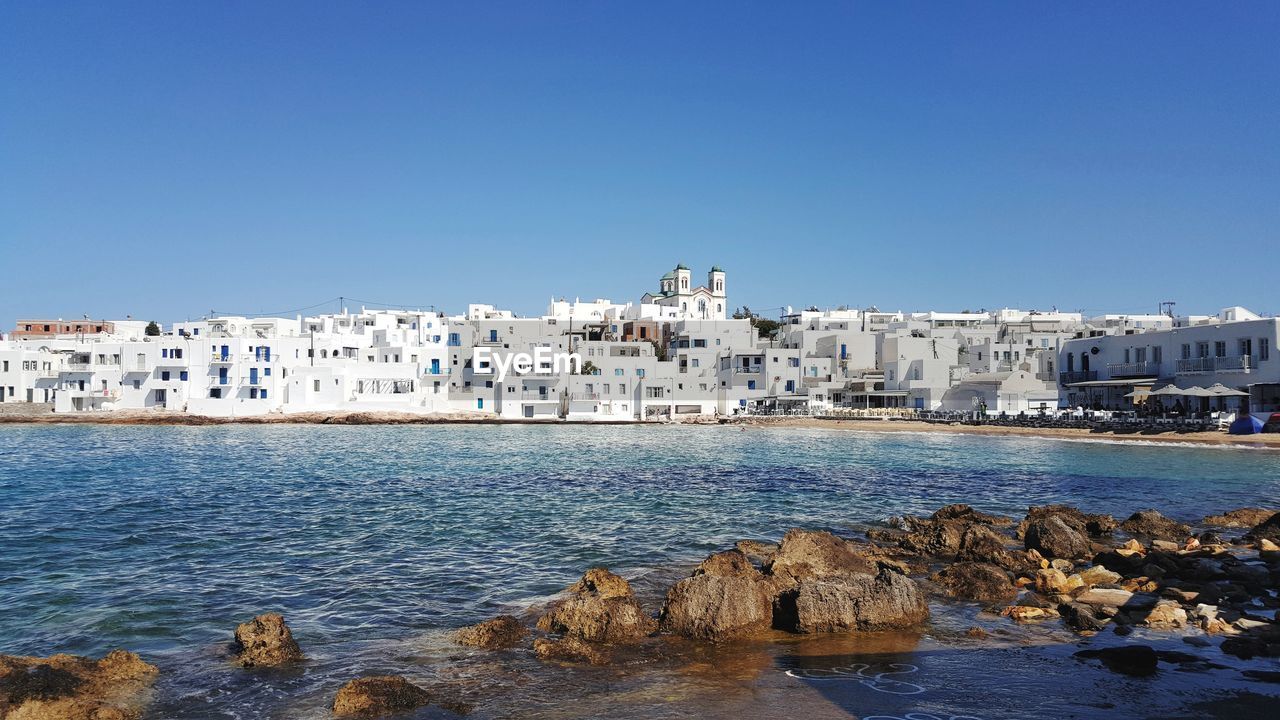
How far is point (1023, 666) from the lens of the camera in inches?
433

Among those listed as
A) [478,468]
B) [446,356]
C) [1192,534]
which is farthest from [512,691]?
[446,356]

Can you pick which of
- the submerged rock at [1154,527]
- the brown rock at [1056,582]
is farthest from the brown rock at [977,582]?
the submerged rock at [1154,527]

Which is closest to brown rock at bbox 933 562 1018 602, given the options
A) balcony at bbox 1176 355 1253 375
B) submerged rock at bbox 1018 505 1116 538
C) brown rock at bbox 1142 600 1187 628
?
brown rock at bbox 1142 600 1187 628

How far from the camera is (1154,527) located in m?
21.6

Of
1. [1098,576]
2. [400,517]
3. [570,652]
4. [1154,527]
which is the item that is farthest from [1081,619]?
[400,517]

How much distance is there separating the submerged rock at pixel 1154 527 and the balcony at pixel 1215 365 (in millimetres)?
34222

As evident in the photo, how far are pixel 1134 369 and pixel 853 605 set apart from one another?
55267mm

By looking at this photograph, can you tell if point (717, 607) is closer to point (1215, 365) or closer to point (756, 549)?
point (756, 549)

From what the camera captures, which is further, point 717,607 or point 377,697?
point 717,607

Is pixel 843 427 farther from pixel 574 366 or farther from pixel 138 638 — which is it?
pixel 138 638

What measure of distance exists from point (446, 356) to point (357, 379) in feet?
31.0

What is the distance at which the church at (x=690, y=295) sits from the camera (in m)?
128

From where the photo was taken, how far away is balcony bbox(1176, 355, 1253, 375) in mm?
48906

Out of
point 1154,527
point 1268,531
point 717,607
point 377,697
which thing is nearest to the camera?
point 377,697
